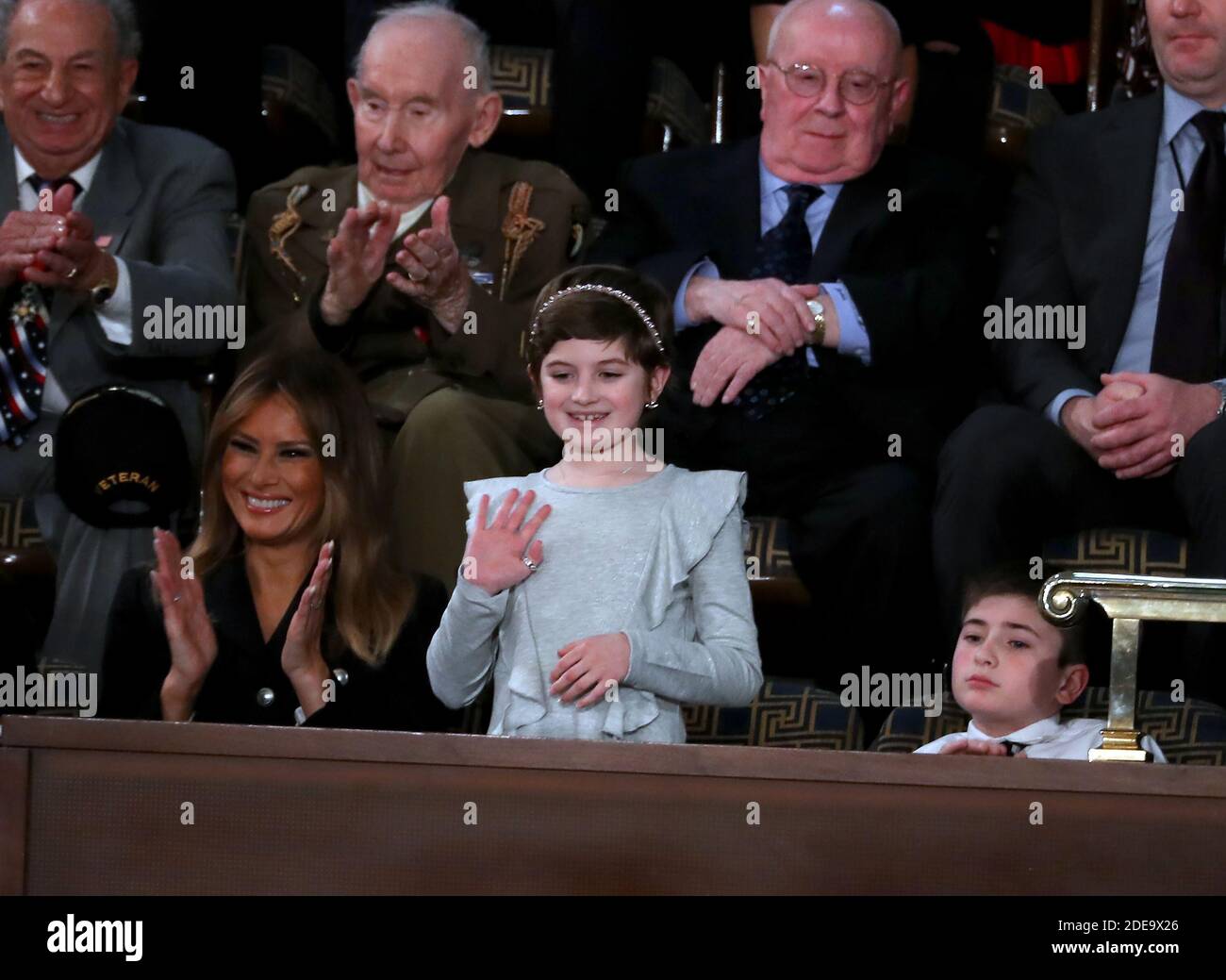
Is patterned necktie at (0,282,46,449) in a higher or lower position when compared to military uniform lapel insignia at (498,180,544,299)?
lower

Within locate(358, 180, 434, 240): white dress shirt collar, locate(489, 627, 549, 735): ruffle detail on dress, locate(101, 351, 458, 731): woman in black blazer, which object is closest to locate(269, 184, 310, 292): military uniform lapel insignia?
locate(358, 180, 434, 240): white dress shirt collar

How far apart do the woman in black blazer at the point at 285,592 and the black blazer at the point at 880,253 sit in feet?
1.90

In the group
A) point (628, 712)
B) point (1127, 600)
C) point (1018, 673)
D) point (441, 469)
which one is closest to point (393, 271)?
point (441, 469)

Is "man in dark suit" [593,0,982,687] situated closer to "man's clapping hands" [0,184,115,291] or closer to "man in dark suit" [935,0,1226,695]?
"man in dark suit" [935,0,1226,695]

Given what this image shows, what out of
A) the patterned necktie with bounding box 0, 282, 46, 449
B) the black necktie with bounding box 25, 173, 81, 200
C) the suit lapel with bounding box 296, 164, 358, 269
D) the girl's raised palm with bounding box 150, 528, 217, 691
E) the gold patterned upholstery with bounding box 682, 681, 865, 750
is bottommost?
the gold patterned upholstery with bounding box 682, 681, 865, 750

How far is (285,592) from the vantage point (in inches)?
113

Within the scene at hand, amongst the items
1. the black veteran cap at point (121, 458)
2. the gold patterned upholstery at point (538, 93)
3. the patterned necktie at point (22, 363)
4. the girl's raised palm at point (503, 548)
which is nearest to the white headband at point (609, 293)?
the girl's raised palm at point (503, 548)

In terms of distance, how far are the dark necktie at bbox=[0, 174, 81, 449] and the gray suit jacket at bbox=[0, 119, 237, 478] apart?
2cm

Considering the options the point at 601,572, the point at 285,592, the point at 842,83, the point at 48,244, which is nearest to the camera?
the point at 601,572

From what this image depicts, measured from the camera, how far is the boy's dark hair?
8.68 ft

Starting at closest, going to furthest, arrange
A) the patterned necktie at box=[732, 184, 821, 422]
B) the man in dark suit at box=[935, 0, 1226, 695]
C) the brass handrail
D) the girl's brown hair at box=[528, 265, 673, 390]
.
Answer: the brass handrail
the girl's brown hair at box=[528, 265, 673, 390]
the man in dark suit at box=[935, 0, 1226, 695]
the patterned necktie at box=[732, 184, 821, 422]

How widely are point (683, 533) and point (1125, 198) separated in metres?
1.16

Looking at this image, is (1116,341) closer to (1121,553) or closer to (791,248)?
(1121,553)
